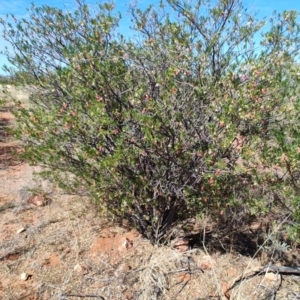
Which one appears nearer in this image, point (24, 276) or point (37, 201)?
point (24, 276)

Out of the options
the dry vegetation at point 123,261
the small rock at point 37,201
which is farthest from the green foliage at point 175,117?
the small rock at point 37,201

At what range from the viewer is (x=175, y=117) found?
9.30 ft

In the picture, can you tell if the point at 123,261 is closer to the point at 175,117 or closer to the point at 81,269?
the point at 81,269

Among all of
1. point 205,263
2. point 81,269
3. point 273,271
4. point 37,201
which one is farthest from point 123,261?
point 37,201

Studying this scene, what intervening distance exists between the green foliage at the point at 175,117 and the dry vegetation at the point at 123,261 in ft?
1.45

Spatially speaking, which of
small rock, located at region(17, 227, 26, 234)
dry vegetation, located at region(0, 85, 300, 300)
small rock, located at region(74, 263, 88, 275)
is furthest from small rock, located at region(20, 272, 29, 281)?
small rock, located at region(17, 227, 26, 234)

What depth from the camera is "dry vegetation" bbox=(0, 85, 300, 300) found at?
2.97 m

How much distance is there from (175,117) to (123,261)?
5.23ft

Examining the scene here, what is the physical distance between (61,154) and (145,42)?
1343mm

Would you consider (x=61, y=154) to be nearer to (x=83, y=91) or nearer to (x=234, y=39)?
(x=83, y=91)

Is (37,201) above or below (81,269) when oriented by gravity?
above

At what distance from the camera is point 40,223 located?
13.6ft

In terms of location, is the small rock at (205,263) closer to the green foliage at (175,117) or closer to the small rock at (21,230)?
the green foliage at (175,117)

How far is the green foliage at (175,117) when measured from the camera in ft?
9.32
